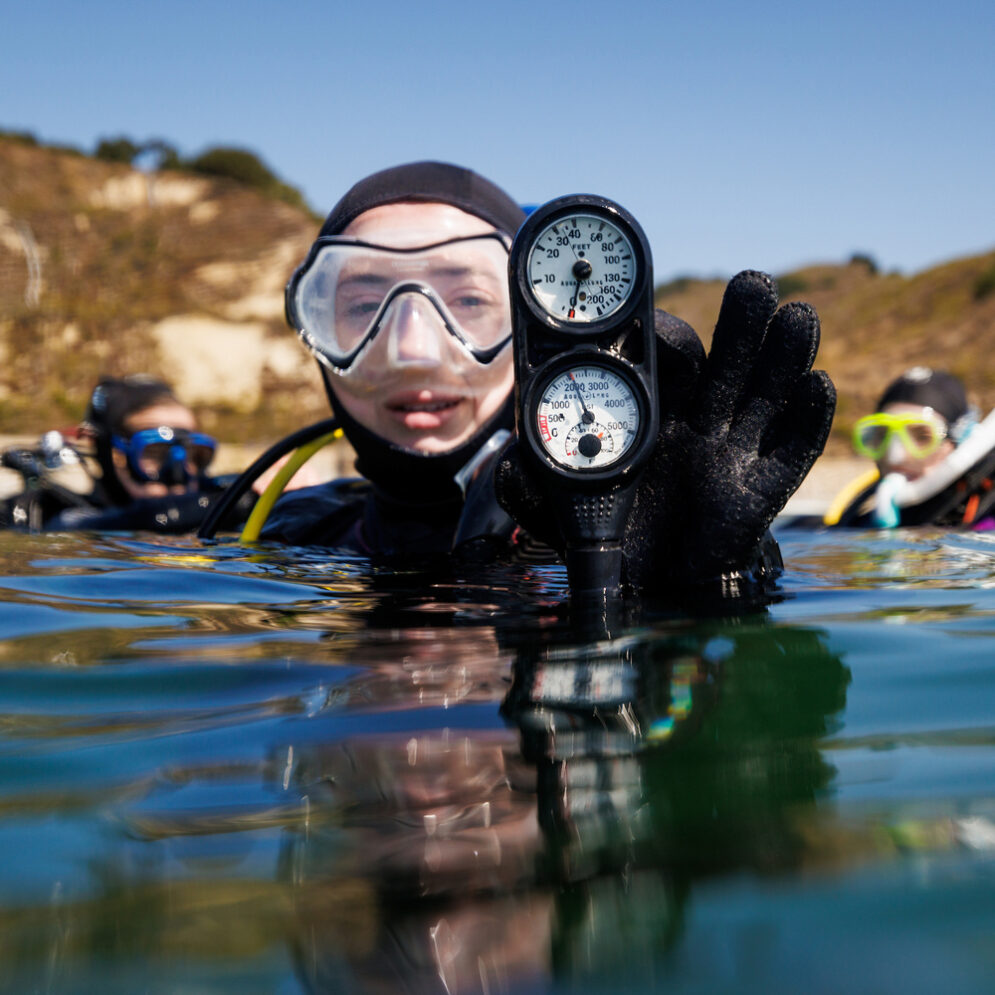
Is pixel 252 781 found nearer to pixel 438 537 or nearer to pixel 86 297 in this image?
pixel 438 537

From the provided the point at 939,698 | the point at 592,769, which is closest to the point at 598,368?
the point at 939,698

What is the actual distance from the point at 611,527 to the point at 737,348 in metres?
0.37

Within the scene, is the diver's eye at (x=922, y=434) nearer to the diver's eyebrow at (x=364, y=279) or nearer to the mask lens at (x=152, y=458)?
the diver's eyebrow at (x=364, y=279)

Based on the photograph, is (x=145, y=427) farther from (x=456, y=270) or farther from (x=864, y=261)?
(x=864, y=261)

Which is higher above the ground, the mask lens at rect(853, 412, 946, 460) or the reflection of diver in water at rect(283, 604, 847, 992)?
the mask lens at rect(853, 412, 946, 460)

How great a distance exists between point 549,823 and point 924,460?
16.9ft

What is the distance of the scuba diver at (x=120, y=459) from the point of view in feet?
17.5

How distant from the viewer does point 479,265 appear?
2566mm

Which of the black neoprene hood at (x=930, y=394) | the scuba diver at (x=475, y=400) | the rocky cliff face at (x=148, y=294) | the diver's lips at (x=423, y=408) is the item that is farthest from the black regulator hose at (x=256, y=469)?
the rocky cliff face at (x=148, y=294)

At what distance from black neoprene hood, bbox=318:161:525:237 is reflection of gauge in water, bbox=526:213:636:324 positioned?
107 cm

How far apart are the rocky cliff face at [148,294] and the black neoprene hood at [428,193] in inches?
687

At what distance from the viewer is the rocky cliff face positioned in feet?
71.4

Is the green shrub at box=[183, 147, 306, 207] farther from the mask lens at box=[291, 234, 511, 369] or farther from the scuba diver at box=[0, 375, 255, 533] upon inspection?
the mask lens at box=[291, 234, 511, 369]

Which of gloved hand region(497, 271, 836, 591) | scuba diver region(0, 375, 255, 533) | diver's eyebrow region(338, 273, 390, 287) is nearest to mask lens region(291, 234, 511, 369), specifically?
diver's eyebrow region(338, 273, 390, 287)
